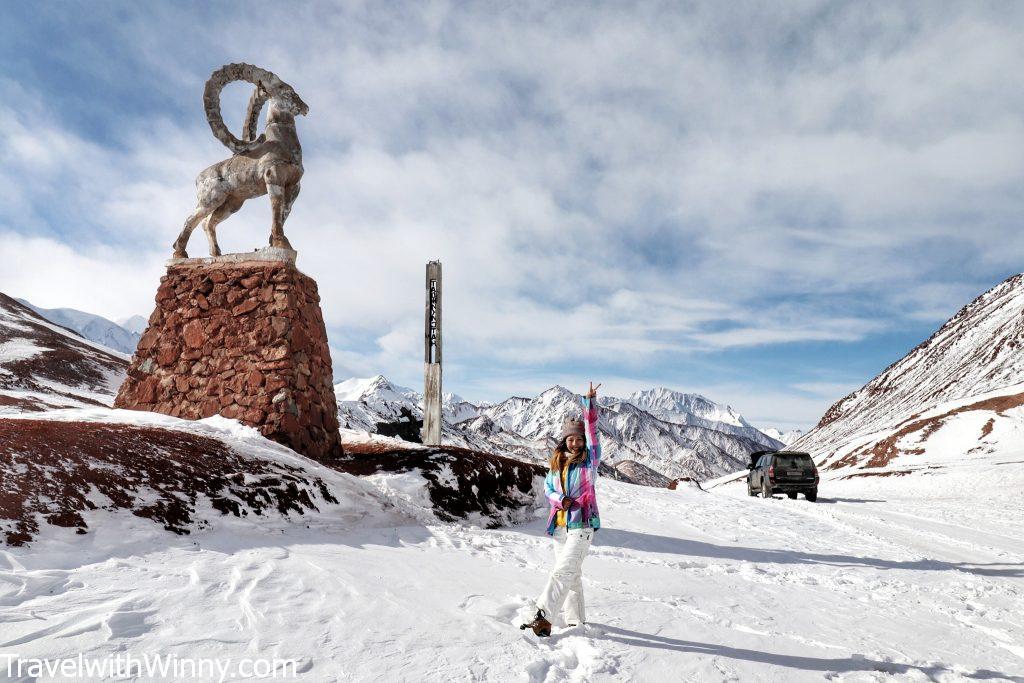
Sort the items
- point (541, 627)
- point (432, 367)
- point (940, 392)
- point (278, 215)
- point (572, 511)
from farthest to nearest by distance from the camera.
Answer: point (940, 392), point (432, 367), point (278, 215), point (572, 511), point (541, 627)

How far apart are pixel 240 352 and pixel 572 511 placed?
6.83 metres

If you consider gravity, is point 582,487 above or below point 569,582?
above

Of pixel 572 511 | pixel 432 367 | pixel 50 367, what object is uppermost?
pixel 50 367

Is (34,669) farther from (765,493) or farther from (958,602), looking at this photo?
(765,493)

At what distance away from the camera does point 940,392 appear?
346 ft

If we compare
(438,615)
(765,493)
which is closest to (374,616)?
(438,615)

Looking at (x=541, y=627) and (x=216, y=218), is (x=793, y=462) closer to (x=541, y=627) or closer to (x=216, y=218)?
(x=541, y=627)

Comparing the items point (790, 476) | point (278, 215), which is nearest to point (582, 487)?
point (278, 215)

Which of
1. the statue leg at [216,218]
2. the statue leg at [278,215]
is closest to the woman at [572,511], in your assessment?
the statue leg at [278,215]

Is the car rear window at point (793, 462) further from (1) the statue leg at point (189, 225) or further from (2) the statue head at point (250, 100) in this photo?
(1) the statue leg at point (189, 225)

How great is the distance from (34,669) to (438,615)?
2.53m

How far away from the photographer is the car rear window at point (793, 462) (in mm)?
19281

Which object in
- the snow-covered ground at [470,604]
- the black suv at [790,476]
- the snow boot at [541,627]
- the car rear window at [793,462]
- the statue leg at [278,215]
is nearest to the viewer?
the snow-covered ground at [470,604]

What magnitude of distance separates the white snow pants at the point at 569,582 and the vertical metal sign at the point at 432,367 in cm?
938
